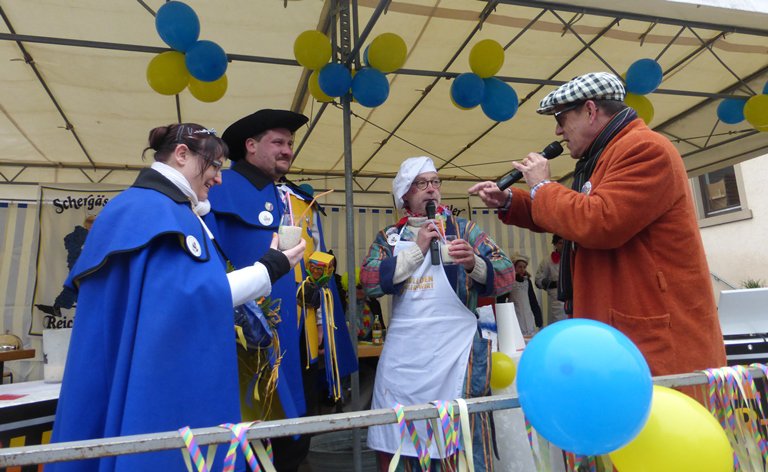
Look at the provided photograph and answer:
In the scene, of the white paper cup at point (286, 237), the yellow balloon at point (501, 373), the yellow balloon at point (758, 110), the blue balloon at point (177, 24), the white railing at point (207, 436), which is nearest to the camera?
the white railing at point (207, 436)

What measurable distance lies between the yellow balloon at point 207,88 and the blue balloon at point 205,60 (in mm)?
234

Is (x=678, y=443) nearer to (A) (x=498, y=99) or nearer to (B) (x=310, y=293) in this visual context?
(B) (x=310, y=293)

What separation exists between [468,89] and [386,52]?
810 millimetres

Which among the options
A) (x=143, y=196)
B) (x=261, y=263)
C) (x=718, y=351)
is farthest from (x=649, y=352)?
(x=143, y=196)

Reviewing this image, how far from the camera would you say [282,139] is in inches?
83.0

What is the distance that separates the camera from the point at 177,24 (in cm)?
307

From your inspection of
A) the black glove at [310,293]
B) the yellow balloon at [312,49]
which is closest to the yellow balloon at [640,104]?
the yellow balloon at [312,49]

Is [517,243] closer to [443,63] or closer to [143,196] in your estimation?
[443,63]

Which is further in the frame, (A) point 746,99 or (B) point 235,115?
(B) point 235,115

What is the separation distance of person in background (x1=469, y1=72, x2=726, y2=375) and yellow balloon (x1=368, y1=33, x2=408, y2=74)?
2.30 metres

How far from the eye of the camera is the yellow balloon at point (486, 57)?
3818mm

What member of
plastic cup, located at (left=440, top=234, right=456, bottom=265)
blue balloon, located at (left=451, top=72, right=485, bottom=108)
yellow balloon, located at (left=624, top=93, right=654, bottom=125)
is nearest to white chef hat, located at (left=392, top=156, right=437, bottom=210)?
plastic cup, located at (left=440, top=234, right=456, bottom=265)

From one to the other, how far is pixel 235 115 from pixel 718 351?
4981 millimetres

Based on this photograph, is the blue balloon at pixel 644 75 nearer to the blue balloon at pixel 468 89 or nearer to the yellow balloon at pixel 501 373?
the blue balloon at pixel 468 89
